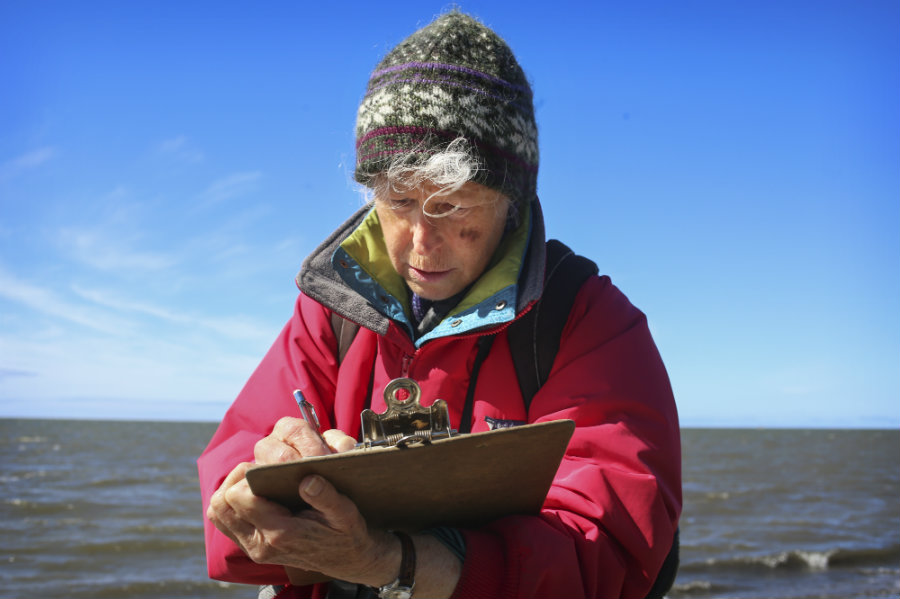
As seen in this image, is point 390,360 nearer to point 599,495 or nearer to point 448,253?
point 448,253

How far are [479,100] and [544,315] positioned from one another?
0.62 m

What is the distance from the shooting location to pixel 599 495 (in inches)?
62.5

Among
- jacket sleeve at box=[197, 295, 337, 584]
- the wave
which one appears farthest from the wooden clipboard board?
the wave

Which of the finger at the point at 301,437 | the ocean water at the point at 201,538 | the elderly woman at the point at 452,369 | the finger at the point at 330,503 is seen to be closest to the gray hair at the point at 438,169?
the elderly woman at the point at 452,369

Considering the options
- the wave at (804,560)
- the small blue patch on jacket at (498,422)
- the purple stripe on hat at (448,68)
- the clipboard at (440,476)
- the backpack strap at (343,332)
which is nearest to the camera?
the clipboard at (440,476)

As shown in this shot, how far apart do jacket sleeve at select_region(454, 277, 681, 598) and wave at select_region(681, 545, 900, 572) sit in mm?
11104

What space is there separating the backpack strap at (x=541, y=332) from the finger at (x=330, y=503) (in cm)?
66

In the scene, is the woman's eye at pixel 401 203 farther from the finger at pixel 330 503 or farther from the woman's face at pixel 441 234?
the finger at pixel 330 503

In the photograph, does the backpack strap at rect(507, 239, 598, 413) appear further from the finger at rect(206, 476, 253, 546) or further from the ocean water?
the ocean water

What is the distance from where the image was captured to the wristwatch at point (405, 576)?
→ 1.45 m

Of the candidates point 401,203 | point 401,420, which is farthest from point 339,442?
point 401,203

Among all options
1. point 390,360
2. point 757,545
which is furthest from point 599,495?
point 757,545

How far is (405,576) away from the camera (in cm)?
145

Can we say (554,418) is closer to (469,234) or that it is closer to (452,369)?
(452,369)
